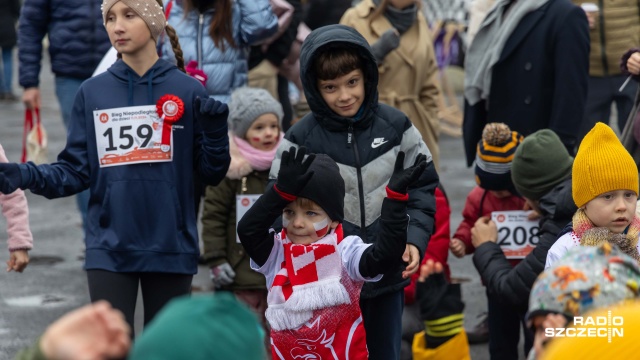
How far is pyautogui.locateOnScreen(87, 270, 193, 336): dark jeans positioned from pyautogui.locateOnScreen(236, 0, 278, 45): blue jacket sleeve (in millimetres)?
2140

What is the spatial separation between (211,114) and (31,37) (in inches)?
133

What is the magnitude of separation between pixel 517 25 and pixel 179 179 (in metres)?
2.68

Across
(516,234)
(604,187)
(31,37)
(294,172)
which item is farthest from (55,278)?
(604,187)

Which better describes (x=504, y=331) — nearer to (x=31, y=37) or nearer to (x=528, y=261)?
(x=528, y=261)

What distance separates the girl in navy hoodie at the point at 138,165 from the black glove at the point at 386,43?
2.39 m

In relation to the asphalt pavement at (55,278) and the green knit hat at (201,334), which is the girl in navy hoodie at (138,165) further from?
the green knit hat at (201,334)

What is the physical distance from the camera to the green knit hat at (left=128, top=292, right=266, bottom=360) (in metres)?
2.79

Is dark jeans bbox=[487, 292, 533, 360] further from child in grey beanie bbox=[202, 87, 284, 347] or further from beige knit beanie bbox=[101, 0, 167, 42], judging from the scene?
beige knit beanie bbox=[101, 0, 167, 42]

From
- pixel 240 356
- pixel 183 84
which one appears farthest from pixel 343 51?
pixel 240 356

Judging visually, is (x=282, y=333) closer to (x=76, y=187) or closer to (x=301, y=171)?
(x=301, y=171)

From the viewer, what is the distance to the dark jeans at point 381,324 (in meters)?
5.54

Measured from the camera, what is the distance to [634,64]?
6.77m

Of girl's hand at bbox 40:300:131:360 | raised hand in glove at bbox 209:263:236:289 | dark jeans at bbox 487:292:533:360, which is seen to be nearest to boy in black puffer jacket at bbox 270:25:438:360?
dark jeans at bbox 487:292:533:360

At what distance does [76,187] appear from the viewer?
18.3 ft
